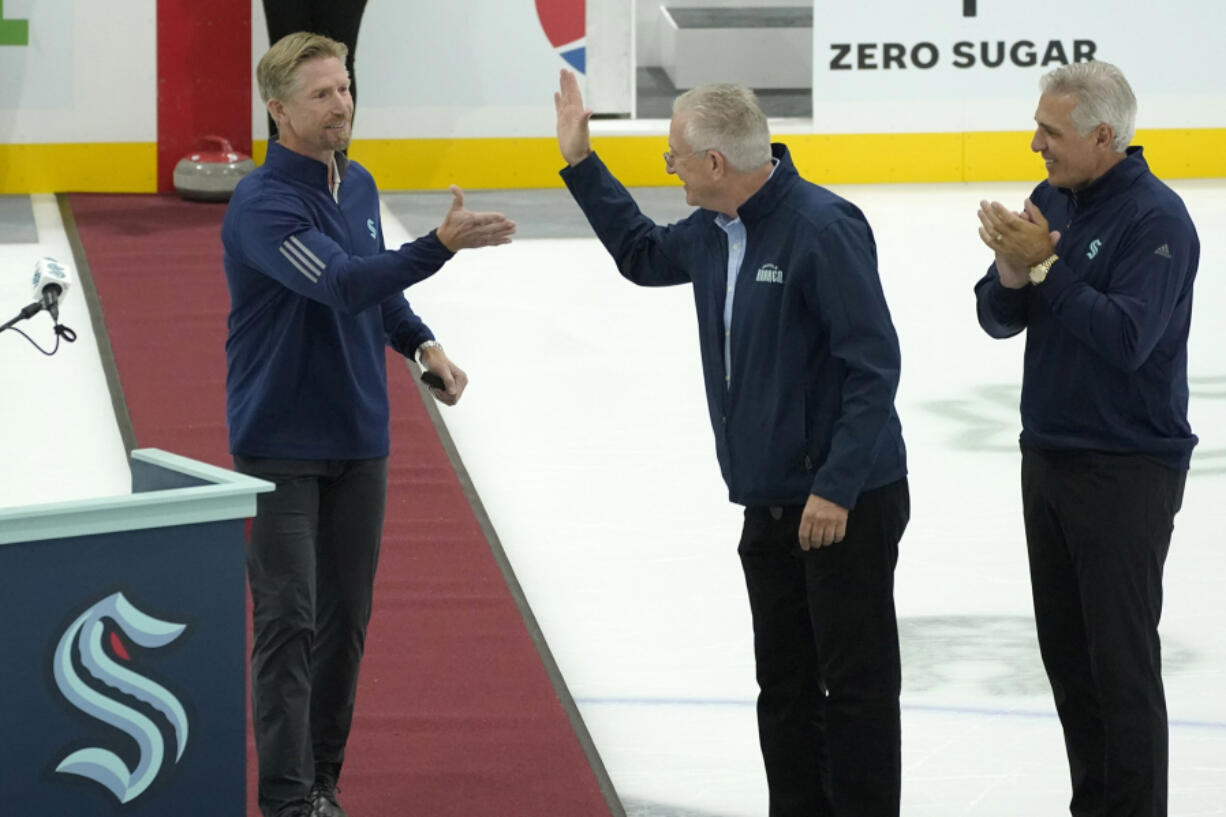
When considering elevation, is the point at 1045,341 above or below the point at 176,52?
below

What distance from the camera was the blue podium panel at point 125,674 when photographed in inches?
119

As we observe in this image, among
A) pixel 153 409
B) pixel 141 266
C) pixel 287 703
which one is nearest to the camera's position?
pixel 287 703

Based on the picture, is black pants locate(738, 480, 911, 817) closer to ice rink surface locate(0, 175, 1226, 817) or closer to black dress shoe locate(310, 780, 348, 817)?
ice rink surface locate(0, 175, 1226, 817)

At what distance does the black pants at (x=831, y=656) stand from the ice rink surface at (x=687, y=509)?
366mm

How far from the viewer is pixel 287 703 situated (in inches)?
145

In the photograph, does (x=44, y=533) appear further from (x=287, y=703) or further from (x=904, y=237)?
(x=904, y=237)

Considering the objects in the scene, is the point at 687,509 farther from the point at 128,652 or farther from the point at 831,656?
the point at 128,652

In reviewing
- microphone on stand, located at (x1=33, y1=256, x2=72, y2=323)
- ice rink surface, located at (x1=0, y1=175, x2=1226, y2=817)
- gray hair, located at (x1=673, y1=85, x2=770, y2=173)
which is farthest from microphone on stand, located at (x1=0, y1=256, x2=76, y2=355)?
ice rink surface, located at (x1=0, y1=175, x2=1226, y2=817)

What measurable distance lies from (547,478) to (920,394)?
1.83 meters

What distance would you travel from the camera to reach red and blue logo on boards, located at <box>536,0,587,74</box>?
11.7 meters

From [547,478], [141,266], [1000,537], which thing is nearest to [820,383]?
[1000,537]

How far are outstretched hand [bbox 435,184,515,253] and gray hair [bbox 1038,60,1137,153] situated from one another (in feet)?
3.28

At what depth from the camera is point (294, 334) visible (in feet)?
12.2

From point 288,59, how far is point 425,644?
1719mm
